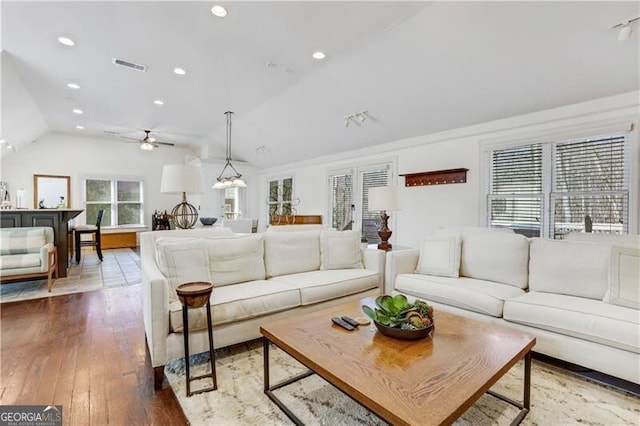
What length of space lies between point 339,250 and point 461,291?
1.32m

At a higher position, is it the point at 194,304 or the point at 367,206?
the point at 367,206

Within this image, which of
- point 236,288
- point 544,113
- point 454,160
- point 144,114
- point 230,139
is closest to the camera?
point 236,288

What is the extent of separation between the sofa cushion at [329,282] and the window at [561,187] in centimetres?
239

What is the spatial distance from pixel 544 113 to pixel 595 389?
127 inches

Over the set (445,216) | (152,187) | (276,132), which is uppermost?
(276,132)

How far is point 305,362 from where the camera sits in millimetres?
1543

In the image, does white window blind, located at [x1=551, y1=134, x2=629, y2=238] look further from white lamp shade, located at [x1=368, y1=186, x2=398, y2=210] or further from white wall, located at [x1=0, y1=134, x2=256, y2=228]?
white wall, located at [x1=0, y1=134, x2=256, y2=228]

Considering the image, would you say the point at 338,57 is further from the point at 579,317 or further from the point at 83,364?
the point at 83,364

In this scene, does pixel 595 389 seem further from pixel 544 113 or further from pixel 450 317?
pixel 544 113

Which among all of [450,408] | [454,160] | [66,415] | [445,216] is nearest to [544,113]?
[454,160]

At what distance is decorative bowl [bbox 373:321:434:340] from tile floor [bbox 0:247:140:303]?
438cm

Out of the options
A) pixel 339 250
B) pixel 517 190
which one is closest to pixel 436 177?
pixel 517 190

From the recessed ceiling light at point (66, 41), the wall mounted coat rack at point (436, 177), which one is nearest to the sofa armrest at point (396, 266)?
the wall mounted coat rack at point (436, 177)

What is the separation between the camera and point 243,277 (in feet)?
9.37
